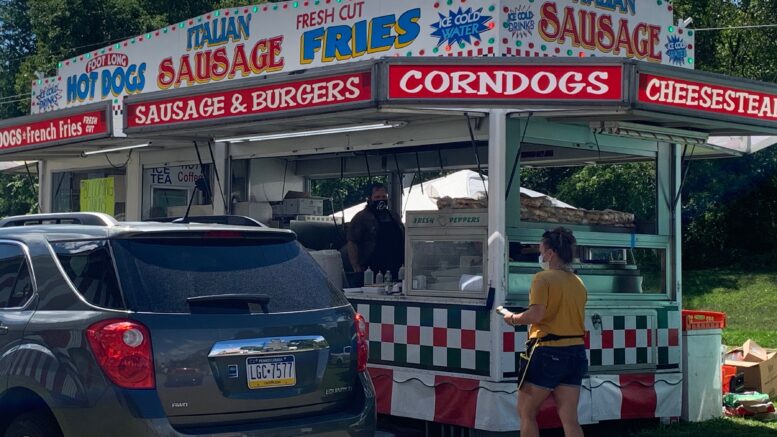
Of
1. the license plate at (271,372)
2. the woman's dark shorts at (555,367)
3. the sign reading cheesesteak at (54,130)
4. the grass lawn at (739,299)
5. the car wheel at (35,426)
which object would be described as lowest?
the grass lawn at (739,299)

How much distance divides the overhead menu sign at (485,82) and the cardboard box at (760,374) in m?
4.44

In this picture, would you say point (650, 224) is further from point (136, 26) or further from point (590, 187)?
point (136, 26)

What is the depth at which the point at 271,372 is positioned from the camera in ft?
16.4

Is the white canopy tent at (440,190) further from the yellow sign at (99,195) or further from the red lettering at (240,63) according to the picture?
the yellow sign at (99,195)

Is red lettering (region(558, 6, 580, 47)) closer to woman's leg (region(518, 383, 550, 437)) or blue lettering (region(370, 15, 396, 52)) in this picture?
blue lettering (region(370, 15, 396, 52))

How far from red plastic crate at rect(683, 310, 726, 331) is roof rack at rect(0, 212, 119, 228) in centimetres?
522

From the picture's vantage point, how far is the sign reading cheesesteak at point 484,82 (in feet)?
23.2

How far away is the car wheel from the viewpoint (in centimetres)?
494

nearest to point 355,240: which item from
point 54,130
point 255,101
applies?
point 255,101

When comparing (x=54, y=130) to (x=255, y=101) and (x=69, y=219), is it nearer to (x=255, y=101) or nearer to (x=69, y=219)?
(x=255, y=101)

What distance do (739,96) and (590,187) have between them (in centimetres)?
1303

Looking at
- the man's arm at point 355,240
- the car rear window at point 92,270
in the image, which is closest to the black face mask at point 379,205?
the man's arm at point 355,240

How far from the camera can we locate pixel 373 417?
540cm

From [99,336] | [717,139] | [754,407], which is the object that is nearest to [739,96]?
[717,139]
